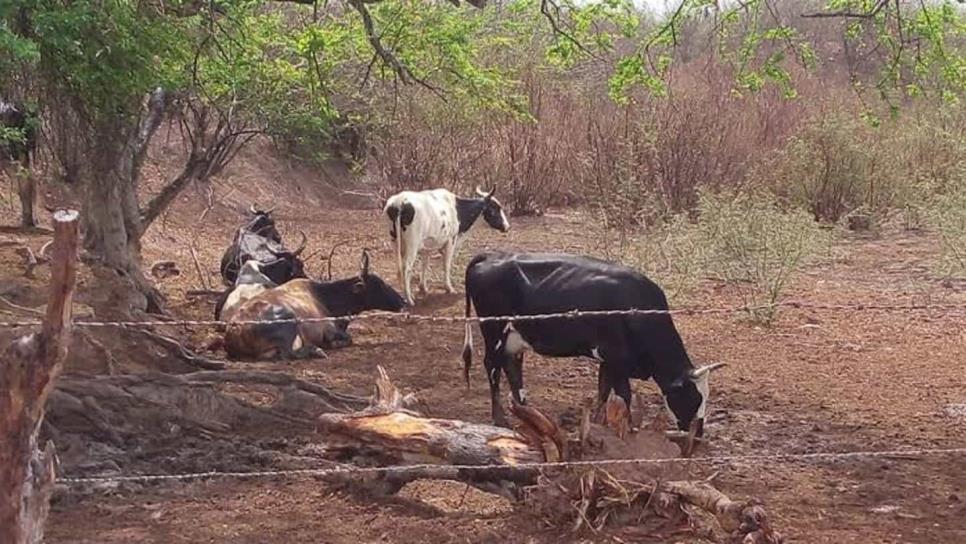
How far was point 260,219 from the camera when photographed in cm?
1386

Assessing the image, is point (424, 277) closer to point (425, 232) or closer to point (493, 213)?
point (425, 232)

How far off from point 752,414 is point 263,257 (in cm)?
662

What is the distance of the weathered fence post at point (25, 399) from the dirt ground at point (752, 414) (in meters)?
2.17

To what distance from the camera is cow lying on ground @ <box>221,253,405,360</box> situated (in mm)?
9773

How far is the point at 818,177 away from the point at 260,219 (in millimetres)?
8223

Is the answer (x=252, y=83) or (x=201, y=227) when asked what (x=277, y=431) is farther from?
(x=201, y=227)

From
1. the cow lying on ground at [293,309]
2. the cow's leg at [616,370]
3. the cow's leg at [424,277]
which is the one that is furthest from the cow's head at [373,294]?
the cow's leg at [616,370]

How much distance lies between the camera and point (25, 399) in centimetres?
331

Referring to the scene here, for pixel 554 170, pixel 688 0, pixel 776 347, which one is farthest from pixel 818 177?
pixel 688 0

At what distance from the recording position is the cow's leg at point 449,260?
1323 cm

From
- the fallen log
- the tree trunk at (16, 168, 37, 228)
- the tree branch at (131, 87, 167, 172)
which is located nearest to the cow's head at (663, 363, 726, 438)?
the fallen log

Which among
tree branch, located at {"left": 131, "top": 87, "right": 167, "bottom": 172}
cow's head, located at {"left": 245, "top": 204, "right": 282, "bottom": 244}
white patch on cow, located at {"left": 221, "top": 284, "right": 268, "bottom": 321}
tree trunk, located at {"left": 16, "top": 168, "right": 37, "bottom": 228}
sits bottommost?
white patch on cow, located at {"left": 221, "top": 284, "right": 268, "bottom": 321}

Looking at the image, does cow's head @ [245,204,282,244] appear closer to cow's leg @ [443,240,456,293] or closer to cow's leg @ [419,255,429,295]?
cow's leg @ [419,255,429,295]

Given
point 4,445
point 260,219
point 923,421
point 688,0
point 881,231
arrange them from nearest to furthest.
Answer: point 4,445 → point 923,421 → point 688,0 → point 260,219 → point 881,231
